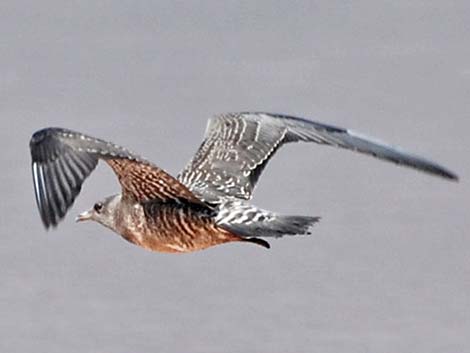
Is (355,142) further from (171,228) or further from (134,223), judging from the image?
(134,223)

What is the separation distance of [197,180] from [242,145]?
1.00ft

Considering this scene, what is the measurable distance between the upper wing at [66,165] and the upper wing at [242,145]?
0.54m

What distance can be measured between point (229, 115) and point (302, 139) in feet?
1.64

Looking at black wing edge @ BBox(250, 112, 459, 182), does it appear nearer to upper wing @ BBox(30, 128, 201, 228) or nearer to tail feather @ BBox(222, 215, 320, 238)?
tail feather @ BBox(222, 215, 320, 238)

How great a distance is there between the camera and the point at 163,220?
9523 mm

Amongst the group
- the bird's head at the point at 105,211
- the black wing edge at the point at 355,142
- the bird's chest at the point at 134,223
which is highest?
the black wing edge at the point at 355,142

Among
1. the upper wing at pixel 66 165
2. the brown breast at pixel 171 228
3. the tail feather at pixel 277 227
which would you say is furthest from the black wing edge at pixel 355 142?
the upper wing at pixel 66 165

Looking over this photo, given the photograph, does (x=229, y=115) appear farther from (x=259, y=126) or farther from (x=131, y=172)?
(x=131, y=172)

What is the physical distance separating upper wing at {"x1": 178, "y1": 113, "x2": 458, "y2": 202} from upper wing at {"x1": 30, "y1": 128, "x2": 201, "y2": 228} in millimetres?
545

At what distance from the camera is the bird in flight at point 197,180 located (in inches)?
348

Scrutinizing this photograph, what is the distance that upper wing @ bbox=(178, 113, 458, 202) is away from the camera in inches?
389

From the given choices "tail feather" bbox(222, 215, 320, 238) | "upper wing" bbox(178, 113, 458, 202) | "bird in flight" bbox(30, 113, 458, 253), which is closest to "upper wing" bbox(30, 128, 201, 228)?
"bird in flight" bbox(30, 113, 458, 253)

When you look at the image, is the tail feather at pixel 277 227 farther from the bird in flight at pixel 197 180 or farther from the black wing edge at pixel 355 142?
the black wing edge at pixel 355 142

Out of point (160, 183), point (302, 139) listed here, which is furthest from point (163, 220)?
point (302, 139)
